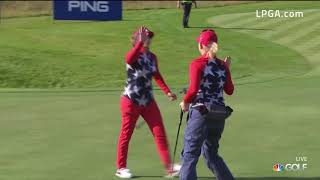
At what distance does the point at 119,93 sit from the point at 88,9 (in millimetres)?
13666

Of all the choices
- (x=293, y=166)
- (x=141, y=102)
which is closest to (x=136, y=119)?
(x=141, y=102)

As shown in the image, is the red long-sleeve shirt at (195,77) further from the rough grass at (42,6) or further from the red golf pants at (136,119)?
the rough grass at (42,6)

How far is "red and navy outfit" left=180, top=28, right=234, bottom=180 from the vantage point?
21.2ft

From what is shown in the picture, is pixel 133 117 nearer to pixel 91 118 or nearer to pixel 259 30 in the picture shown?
pixel 91 118

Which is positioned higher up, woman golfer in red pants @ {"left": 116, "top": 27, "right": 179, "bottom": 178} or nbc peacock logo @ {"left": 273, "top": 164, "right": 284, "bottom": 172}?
woman golfer in red pants @ {"left": 116, "top": 27, "right": 179, "bottom": 178}

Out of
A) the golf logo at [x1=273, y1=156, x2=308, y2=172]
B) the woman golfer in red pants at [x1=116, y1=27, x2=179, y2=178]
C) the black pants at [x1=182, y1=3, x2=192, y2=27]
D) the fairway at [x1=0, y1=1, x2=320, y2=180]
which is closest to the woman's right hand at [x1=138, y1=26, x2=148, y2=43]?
the woman golfer in red pants at [x1=116, y1=27, x2=179, y2=178]

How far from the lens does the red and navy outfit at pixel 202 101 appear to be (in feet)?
21.2

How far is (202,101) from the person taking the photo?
Result: 6609 millimetres

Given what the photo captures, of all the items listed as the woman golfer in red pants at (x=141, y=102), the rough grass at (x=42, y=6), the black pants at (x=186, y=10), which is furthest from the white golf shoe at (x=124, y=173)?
the rough grass at (x=42, y=6)

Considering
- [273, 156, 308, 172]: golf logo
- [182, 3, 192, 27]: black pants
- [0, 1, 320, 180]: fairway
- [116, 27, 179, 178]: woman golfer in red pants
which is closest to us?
[116, 27, 179, 178]: woman golfer in red pants

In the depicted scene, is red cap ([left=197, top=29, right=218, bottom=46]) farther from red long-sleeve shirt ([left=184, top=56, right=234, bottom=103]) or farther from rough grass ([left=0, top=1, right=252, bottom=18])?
rough grass ([left=0, top=1, right=252, bottom=18])

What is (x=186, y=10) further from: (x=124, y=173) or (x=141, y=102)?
(x=124, y=173)

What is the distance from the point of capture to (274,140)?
959cm

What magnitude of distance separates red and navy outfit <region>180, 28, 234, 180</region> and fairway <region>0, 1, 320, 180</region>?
1.16 metres
